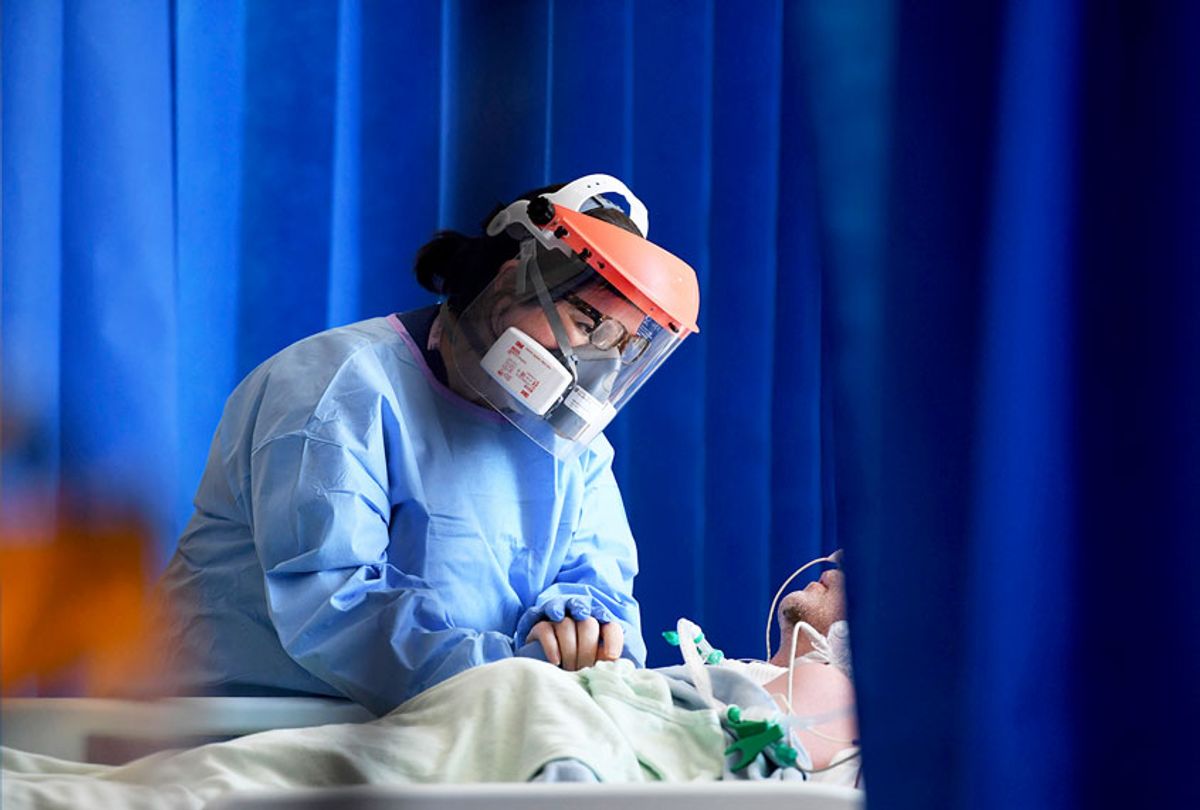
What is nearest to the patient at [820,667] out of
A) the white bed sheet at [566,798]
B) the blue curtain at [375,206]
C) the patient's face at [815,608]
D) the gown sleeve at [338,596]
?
the patient's face at [815,608]

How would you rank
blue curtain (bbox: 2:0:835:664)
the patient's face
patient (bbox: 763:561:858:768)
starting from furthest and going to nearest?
the patient's face → patient (bbox: 763:561:858:768) → blue curtain (bbox: 2:0:835:664)

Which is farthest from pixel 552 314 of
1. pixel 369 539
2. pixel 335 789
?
pixel 335 789

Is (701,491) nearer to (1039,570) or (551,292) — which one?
(551,292)

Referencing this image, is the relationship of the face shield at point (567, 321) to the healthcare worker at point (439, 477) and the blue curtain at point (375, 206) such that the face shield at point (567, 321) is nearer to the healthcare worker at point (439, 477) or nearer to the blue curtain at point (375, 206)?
the healthcare worker at point (439, 477)

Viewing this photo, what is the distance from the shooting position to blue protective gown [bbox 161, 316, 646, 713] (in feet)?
4.49

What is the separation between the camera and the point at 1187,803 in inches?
22.9

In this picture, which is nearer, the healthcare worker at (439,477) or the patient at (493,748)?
the patient at (493,748)

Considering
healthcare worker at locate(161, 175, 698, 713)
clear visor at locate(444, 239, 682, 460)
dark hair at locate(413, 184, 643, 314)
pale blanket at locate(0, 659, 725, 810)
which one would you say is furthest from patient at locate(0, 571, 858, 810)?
dark hair at locate(413, 184, 643, 314)

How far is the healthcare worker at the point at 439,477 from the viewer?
1376 mm

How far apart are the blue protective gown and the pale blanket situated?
22 cm

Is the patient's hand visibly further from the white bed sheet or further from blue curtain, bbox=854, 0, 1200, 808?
blue curtain, bbox=854, 0, 1200, 808

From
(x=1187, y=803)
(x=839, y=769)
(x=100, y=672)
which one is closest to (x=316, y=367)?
(x=100, y=672)

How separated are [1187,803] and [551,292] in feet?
3.49

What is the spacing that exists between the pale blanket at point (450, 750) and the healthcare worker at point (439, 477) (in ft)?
0.75
